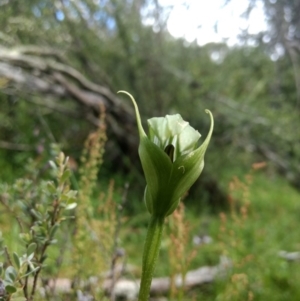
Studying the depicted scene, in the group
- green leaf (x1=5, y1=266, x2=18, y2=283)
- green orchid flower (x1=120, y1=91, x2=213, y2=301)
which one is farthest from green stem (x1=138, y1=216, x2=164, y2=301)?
green leaf (x1=5, y1=266, x2=18, y2=283)

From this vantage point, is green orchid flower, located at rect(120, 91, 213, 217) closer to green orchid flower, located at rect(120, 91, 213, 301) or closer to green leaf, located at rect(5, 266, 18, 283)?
green orchid flower, located at rect(120, 91, 213, 301)

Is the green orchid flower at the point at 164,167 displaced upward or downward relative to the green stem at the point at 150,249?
upward

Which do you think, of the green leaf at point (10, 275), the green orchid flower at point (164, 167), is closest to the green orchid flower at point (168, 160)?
the green orchid flower at point (164, 167)

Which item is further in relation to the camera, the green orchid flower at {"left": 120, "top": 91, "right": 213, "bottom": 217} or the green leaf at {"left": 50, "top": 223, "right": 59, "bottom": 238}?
the green leaf at {"left": 50, "top": 223, "right": 59, "bottom": 238}

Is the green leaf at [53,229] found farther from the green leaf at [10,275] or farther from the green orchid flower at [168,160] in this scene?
the green orchid flower at [168,160]

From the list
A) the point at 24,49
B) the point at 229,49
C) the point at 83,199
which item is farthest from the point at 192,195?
the point at 83,199

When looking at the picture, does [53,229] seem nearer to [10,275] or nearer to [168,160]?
[10,275]
